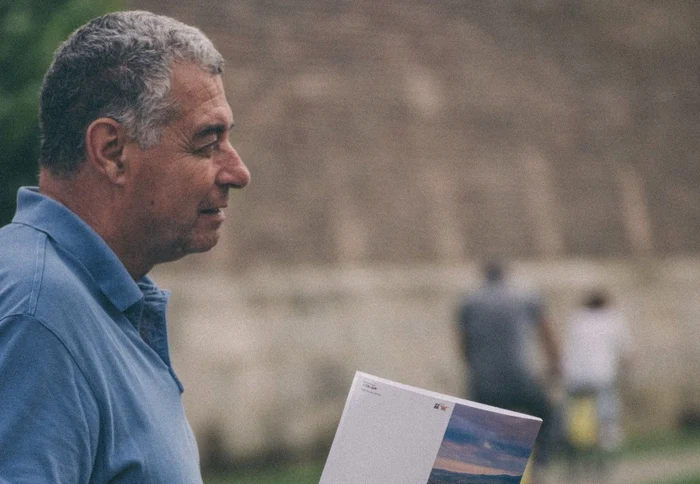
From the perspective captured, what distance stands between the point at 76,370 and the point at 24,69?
9.79 ft

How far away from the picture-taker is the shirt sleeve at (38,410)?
195 centimetres

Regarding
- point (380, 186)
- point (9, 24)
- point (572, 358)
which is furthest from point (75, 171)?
point (380, 186)

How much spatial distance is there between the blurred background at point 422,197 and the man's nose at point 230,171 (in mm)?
9665

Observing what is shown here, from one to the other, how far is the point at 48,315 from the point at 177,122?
51 centimetres

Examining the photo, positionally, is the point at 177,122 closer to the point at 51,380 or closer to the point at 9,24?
the point at 51,380

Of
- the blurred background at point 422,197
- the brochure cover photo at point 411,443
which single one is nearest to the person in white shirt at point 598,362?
the blurred background at point 422,197

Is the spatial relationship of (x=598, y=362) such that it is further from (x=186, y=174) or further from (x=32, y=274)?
(x=32, y=274)

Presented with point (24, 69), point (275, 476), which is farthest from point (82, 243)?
point (275, 476)

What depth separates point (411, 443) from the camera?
8.24ft

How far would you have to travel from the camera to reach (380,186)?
580 inches

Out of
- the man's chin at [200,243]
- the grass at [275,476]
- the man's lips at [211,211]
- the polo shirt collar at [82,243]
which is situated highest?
the man's lips at [211,211]

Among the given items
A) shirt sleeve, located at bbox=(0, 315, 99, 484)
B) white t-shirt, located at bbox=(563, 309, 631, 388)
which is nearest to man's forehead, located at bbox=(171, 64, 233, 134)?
shirt sleeve, located at bbox=(0, 315, 99, 484)

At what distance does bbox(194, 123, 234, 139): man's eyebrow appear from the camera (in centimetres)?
241

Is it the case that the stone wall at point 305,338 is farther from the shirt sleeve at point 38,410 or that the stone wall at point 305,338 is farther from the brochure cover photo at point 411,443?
the shirt sleeve at point 38,410
